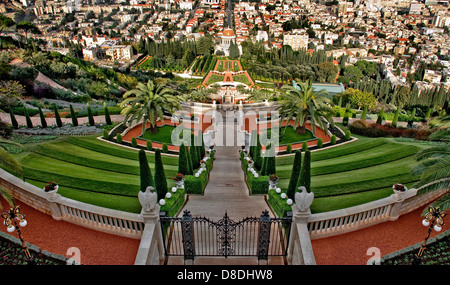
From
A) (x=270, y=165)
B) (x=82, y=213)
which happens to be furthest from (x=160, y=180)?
(x=270, y=165)

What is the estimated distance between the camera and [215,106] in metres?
41.9

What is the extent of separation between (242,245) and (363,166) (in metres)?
11.3

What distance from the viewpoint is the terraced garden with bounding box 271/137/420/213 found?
51.3ft

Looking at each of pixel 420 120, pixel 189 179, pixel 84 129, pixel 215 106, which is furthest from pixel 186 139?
pixel 420 120

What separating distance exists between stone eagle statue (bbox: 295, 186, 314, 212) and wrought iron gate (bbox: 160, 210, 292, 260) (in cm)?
73

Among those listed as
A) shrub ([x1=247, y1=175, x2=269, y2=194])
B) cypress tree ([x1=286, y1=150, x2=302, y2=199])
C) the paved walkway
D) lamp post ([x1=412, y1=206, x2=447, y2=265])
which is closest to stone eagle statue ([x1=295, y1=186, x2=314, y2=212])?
the paved walkway

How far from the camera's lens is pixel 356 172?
62.8 ft

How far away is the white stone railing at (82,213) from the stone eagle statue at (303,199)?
242 inches

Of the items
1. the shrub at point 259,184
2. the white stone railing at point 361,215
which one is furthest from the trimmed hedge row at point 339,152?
the white stone railing at point 361,215

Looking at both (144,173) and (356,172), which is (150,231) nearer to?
(144,173)

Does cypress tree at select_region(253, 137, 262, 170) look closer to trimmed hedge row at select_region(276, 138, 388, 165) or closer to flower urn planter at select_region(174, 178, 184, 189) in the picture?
trimmed hedge row at select_region(276, 138, 388, 165)

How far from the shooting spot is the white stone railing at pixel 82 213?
12.7m

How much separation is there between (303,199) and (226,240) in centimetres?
341
